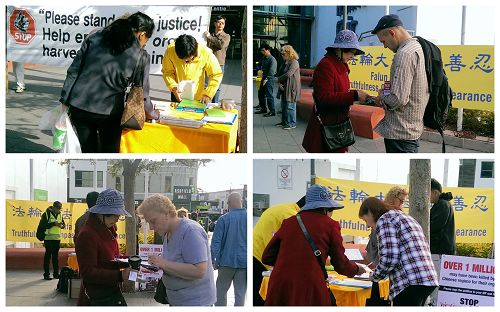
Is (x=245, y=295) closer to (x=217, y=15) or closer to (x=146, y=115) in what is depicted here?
(x=146, y=115)

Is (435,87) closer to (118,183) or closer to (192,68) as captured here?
(192,68)

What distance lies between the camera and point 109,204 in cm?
396

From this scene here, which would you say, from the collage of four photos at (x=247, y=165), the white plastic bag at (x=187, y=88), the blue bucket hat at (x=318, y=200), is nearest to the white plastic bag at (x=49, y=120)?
the collage of four photos at (x=247, y=165)

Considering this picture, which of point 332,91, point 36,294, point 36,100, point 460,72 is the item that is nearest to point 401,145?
point 332,91

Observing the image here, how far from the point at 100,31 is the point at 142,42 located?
30 cm

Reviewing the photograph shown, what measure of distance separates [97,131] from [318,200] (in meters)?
1.69

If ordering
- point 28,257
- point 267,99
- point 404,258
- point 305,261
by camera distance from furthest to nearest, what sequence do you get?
point 267,99 → point 28,257 → point 404,258 → point 305,261

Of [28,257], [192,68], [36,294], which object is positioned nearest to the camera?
[36,294]

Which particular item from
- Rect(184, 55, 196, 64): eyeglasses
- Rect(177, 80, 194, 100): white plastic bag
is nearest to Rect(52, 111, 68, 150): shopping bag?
Rect(177, 80, 194, 100): white plastic bag

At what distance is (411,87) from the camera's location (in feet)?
13.1

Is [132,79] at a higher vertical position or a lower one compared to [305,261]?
higher

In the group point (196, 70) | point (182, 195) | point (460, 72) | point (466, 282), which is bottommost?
point (466, 282)

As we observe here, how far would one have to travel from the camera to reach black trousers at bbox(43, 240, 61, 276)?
5.36 metres

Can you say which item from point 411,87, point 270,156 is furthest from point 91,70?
point 411,87
